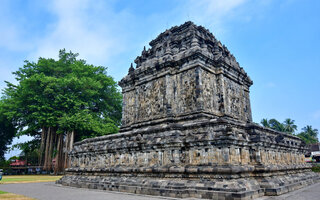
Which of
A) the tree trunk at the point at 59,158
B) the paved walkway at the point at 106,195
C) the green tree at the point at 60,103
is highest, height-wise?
the green tree at the point at 60,103

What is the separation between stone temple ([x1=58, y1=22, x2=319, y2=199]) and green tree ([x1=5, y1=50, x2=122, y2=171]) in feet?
31.8

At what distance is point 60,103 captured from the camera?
27.3m

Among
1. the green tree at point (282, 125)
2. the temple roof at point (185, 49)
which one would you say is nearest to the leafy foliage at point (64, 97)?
the temple roof at point (185, 49)

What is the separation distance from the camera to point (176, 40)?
16.1m

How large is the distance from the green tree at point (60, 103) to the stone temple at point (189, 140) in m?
9.70

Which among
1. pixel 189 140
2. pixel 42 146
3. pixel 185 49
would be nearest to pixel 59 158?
pixel 42 146

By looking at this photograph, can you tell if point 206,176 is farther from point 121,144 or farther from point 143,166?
point 121,144

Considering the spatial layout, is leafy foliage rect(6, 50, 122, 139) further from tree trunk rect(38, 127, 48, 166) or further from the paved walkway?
the paved walkway

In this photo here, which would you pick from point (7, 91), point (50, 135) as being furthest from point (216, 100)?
point (7, 91)

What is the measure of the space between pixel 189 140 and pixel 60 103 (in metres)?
21.4

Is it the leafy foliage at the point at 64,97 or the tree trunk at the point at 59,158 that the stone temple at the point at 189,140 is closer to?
the leafy foliage at the point at 64,97

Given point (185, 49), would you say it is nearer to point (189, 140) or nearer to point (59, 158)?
point (189, 140)

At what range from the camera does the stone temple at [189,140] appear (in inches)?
360

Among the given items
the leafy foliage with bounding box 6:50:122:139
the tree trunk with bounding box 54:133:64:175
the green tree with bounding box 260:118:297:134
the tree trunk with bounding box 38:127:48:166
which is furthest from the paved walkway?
the green tree with bounding box 260:118:297:134
